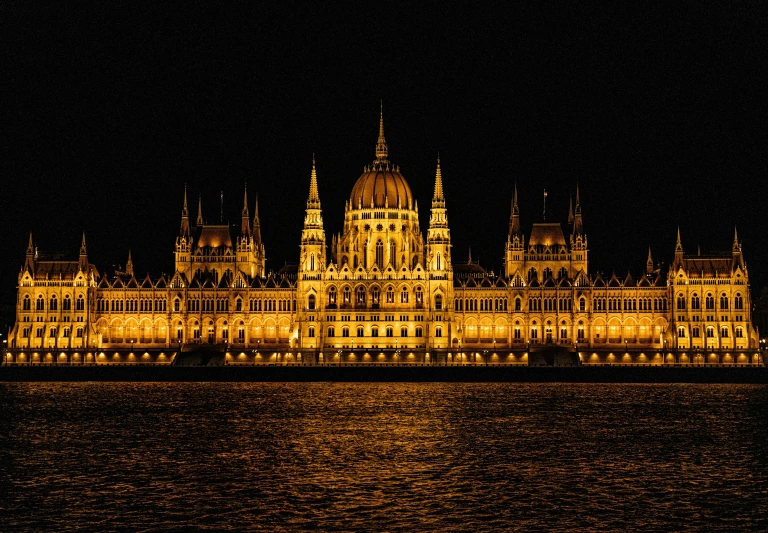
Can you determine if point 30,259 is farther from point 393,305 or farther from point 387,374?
point 387,374

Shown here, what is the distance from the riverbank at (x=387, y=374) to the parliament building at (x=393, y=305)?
273 inches

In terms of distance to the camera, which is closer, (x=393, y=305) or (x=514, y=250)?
(x=393, y=305)

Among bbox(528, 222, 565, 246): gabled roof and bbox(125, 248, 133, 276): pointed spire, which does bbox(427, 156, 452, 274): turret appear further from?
bbox(125, 248, 133, 276): pointed spire

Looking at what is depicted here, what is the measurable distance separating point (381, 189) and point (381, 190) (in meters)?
0.11

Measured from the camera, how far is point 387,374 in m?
114

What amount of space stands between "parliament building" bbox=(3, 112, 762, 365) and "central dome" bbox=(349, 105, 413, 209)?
6.9 inches

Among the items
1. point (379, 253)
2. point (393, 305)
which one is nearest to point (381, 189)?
point (379, 253)

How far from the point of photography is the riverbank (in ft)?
369

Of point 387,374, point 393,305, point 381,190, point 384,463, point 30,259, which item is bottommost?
point 384,463

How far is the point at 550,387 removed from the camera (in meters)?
106

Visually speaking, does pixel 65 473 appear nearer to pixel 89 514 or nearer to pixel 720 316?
pixel 89 514

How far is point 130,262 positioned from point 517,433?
84.2 metres

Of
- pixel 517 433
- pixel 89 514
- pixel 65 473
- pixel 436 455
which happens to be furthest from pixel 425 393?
pixel 89 514

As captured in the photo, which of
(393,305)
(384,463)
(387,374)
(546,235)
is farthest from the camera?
(546,235)
